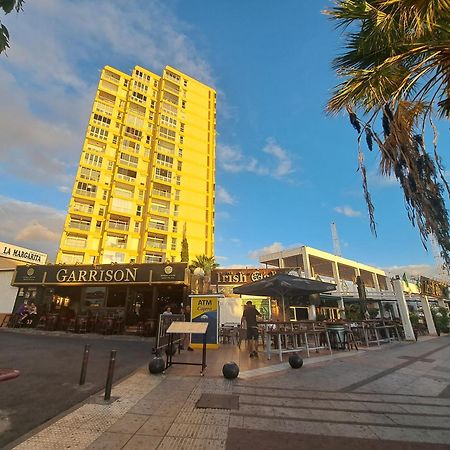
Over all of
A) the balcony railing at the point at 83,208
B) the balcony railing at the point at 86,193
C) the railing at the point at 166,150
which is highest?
the railing at the point at 166,150

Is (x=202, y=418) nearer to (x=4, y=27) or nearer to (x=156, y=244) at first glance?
(x=4, y=27)

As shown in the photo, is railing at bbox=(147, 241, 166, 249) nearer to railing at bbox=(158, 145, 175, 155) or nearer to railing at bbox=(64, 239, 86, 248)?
railing at bbox=(64, 239, 86, 248)

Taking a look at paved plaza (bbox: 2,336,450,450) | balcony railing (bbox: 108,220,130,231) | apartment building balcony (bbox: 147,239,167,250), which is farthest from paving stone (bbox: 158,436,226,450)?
balcony railing (bbox: 108,220,130,231)

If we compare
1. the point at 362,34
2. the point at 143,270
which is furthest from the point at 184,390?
the point at 143,270

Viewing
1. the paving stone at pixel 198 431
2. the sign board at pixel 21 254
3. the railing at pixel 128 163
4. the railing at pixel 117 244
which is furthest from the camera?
the railing at pixel 128 163

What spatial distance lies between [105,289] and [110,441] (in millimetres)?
16282

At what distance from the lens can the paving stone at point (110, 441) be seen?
2980 millimetres

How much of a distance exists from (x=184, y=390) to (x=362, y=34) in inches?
255

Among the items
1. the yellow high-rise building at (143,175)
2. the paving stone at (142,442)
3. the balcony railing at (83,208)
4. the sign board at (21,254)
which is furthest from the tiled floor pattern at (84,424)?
the balcony railing at (83,208)

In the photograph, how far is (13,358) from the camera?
7.61 metres

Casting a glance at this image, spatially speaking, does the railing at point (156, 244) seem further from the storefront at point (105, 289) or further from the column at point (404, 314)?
the column at point (404, 314)

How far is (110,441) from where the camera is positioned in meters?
3.12

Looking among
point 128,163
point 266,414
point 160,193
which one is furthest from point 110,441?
point 128,163

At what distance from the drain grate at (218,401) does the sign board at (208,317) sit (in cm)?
618
